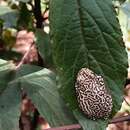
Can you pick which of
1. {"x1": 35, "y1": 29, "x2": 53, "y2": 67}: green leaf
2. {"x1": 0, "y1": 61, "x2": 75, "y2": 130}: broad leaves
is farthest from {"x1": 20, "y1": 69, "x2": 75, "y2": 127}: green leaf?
{"x1": 35, "y1": 29, "x2": 53, "y2": 67}: green leaf

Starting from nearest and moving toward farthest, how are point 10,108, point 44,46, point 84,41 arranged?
point 84,41 → point 10,108 → point 44,46

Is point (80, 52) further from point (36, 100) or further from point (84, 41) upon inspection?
point (36, 100)

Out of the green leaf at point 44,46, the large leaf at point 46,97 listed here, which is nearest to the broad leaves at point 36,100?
the large leaf at point 46,97

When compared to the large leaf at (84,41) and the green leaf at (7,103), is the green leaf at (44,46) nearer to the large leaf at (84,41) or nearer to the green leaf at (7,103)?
the green leaf at (7,103)

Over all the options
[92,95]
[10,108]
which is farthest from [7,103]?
[92,95]

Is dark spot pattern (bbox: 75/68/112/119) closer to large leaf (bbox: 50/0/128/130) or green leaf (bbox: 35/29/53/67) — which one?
large leaf (bbox: 50/0/128/130)
